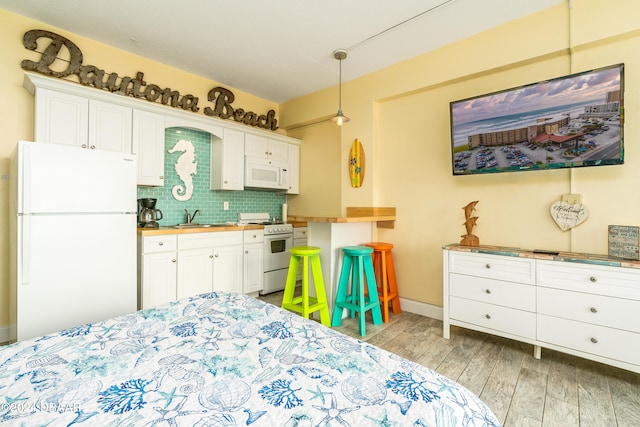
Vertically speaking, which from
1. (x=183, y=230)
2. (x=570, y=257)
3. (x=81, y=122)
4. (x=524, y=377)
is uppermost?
(x=81, y=122)

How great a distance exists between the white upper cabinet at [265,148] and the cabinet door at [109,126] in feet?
4.61

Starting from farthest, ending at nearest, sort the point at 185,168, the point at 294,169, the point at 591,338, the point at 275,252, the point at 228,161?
the point at 294,169, the point at 275,252, the point at 228,161, the point at 185,168, the point at 591,338

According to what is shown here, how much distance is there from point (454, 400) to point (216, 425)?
0.64 meters

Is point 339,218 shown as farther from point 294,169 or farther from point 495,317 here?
point 294,169

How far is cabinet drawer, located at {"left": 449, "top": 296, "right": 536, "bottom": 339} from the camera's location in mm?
2256

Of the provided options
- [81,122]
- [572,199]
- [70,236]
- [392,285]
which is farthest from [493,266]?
[81,122]

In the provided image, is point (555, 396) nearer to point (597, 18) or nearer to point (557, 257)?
point (557, 257)

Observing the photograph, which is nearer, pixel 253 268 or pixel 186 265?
pixel 186 265

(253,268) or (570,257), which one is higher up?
(570,257)

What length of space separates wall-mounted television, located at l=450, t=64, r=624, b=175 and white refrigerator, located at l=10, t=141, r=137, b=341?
3.09m

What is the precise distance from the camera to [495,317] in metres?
2.41

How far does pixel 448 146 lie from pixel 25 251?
12.3ft

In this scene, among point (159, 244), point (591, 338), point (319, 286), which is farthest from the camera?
point (159, 244)

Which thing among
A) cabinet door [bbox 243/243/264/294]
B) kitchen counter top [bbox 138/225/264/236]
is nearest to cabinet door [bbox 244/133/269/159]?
kitchen counter top [bbox 138/225/264/236]
